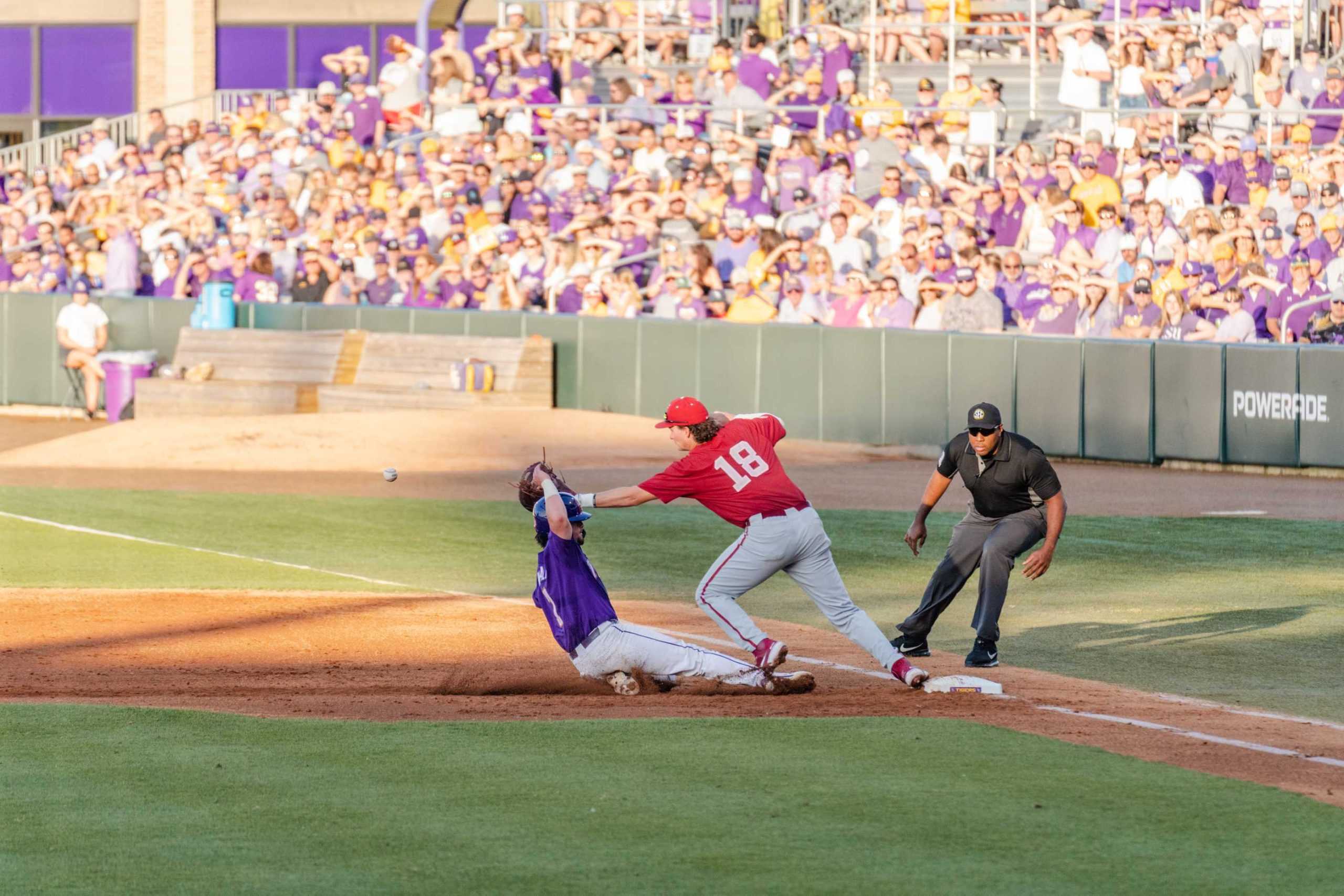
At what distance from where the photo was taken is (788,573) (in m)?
9.30

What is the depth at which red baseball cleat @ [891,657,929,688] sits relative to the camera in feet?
30.5

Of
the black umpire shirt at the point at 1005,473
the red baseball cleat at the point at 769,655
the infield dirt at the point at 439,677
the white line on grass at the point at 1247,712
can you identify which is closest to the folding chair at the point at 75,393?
the infield dirt at the point at 439,677

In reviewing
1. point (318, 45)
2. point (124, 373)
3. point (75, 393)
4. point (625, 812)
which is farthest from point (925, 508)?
point (318, 45)

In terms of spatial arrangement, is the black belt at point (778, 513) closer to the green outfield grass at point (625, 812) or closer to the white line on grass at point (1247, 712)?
the green outfield grass at point (625, 812)

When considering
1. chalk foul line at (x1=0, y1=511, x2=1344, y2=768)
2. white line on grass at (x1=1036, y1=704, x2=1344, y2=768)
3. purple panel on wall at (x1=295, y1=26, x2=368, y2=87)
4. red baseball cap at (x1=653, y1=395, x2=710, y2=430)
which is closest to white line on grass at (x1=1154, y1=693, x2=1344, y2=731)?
chalk foul line at (x1=0, y1=511, x2=1344, y2=768)

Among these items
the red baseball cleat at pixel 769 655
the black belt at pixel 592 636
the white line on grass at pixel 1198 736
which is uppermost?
the black belt at pixel 592 636

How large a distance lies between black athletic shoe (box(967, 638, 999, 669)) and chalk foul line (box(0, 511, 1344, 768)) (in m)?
0.49

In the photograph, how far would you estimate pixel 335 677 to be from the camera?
10.0m

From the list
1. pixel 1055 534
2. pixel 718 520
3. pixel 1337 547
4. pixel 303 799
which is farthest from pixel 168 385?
pixel 303 799

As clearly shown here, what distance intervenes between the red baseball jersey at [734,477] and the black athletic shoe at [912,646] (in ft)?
5.21

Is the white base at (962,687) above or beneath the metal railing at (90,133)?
beneath

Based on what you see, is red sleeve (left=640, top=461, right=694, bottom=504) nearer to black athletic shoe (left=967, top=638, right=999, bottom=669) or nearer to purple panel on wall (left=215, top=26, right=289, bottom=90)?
black athletic shoe (left=967, top=638, right=999, bottom=669)

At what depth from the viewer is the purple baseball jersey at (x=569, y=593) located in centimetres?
923

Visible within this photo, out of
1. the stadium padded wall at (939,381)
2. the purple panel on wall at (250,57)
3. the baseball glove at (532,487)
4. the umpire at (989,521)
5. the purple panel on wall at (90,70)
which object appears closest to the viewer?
the baseball glove at (532,487)
